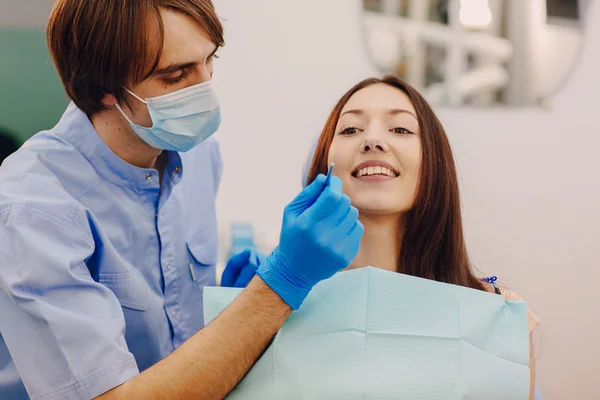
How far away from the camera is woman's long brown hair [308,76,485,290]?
1.56 m

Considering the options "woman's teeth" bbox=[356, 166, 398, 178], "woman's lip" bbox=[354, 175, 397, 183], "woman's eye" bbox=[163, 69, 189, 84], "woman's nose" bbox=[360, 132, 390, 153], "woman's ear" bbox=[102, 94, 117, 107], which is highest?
"woman's eye" bbox=[163, 69, 189, 84]

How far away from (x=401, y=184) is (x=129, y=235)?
2.07 ft

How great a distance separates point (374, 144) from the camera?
150 cm

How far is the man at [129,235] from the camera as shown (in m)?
1.19

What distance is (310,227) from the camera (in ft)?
3.86

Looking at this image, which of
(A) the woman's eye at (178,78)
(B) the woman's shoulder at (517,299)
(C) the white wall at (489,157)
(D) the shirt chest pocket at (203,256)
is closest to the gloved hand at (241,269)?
(D) the shirt chest pocket at (203,256)

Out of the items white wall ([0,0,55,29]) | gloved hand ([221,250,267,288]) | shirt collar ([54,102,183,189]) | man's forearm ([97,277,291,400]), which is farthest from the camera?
white wall ([0,0,55,29])

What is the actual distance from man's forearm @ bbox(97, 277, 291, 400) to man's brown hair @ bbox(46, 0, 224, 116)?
516mm

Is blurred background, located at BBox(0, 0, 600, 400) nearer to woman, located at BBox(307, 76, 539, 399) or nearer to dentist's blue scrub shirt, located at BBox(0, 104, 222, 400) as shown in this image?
dentist's blue scrub shirt, located at BBox(0, 104, 222, 400)

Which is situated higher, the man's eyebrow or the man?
the man's eyebrow

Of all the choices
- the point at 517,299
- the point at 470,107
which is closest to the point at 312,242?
the point at 517,299

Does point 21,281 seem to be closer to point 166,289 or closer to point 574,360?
point 166,289

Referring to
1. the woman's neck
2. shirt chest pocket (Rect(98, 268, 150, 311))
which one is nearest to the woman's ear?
shirt chest pocket (Rect(98, 268, 150, 311))

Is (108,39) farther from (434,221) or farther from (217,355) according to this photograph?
(434,221)
